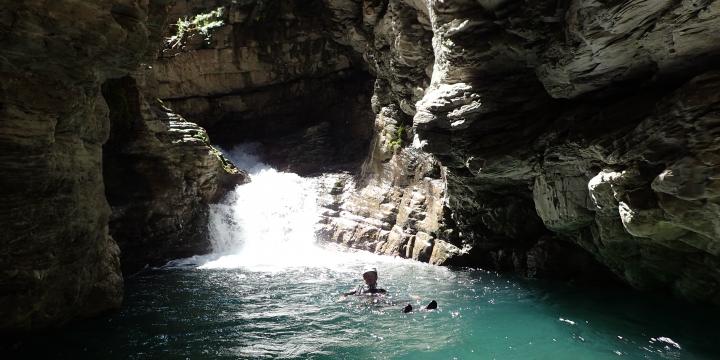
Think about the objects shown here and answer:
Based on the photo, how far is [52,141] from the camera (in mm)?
8180

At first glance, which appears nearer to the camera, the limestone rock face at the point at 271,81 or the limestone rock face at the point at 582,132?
the limestone rock face at the point at 582,132

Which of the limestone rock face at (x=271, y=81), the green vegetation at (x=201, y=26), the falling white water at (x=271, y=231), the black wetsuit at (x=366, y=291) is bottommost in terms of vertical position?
the black wetsuit at (x=366, y=291)

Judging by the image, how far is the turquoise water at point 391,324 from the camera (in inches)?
325

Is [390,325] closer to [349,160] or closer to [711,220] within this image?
[711,220]

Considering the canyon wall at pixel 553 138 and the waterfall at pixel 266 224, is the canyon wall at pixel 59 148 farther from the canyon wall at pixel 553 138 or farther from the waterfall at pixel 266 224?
→ the waterfall at pixel 266 224

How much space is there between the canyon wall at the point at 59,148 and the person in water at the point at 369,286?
5.39 meters

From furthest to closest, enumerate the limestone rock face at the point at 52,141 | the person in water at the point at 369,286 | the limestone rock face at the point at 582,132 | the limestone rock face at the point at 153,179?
the limestone rock face at the point at 153,179 → the person in water at the point at 369,286 → the limestone rock face at the point at 582,132 → the limestone rock face at the point at 52,141

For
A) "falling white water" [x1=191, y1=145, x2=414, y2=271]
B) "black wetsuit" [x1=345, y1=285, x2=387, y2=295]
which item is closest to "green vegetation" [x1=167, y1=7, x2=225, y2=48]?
"falling white water" [x1=191, y1=145, x2=414, y2=271]

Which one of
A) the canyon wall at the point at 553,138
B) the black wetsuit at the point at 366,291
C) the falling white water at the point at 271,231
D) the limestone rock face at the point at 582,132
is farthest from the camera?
the falling white water at the point at 271,231

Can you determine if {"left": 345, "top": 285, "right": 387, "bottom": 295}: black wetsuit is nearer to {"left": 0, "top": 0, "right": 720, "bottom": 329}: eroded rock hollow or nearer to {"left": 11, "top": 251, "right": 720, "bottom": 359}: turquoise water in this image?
{"left": 11, "top": 251, "right": 720, "bottom": 359}: turquoise water

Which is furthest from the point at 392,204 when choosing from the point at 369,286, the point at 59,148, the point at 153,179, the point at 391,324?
the point at 59,148

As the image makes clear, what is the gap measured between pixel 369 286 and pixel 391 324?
186 centimetres

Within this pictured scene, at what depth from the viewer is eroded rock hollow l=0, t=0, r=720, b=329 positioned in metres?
7.27

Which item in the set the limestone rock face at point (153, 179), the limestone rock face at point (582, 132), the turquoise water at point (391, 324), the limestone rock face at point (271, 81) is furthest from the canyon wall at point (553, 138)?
the limestone rock face at point (271, 81)
